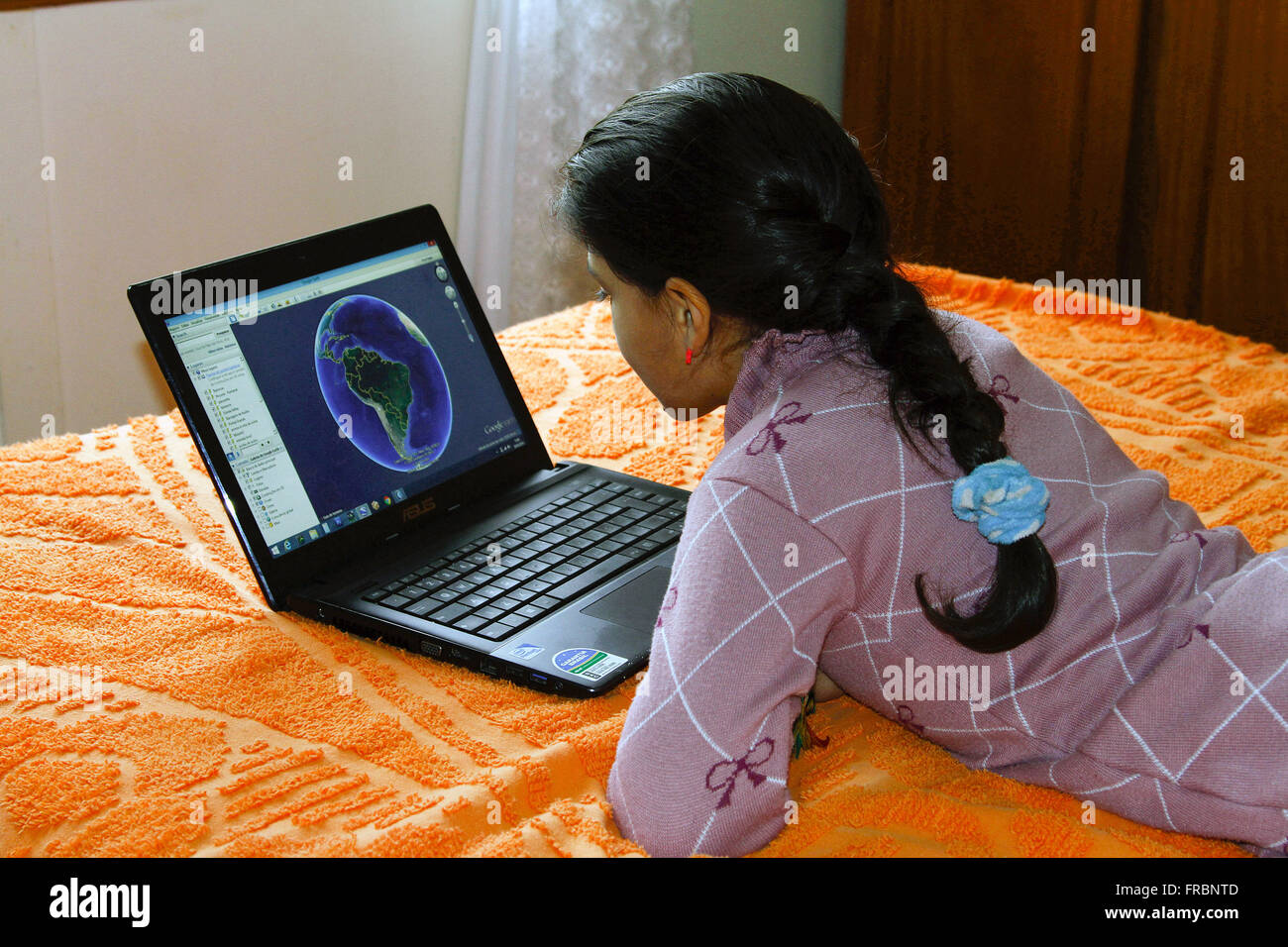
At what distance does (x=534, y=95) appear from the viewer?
2396 mm

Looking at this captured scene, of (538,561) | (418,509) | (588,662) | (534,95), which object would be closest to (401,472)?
(418,509)

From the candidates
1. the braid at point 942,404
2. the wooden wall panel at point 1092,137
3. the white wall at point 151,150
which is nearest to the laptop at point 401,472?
the braid at point 942,404

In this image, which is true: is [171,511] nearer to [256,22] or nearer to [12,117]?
Result: [12,117]

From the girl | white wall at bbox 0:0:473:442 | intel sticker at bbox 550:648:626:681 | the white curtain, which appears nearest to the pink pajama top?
the girl

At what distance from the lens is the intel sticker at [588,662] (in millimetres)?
A: 877

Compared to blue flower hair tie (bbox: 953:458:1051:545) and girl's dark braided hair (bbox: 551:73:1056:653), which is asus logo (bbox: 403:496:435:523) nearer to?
girl's dark braided hair (bbox: 551:73:1056:653)

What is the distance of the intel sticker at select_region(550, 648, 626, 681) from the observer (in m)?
0.88

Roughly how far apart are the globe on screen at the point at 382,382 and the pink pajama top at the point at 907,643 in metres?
0.34

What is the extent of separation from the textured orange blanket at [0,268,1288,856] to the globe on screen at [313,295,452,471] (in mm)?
158

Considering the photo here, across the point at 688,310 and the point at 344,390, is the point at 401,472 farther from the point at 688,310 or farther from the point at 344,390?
the point at 688,310

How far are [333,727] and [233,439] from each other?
0.28 meters

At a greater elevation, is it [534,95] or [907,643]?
[534,95]

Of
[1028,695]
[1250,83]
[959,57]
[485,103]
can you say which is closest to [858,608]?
[1028,695]
